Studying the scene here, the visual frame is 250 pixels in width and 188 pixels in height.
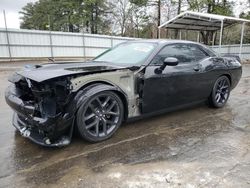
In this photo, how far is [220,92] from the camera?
4824mm

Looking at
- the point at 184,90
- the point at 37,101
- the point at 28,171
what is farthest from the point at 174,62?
the point at 28,171

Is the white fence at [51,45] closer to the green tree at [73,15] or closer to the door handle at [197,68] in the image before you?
the green tree at [73,15]

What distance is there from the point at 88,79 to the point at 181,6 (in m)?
24.4

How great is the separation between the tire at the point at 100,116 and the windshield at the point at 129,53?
2.47 ft

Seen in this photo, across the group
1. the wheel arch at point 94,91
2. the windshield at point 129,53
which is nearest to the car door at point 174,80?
the windshield at point 129,53

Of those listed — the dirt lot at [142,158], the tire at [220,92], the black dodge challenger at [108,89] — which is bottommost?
the dirt lot at [142,158]

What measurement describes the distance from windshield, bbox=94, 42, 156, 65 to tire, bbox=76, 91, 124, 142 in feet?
2.47

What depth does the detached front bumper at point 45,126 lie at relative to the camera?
2.59 m

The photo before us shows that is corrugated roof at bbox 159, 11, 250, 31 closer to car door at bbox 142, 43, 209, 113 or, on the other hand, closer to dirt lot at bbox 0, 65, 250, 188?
car door at bbox 142, 43, 209, 113

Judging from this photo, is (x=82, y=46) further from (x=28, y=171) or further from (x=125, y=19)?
(x=28, y=171)

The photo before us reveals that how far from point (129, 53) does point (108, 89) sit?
112 cm

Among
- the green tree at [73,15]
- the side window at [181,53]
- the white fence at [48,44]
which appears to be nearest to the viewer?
the side window at [181,53]

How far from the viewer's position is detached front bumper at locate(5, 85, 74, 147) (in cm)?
259

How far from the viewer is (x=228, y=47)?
19859 millimetres
